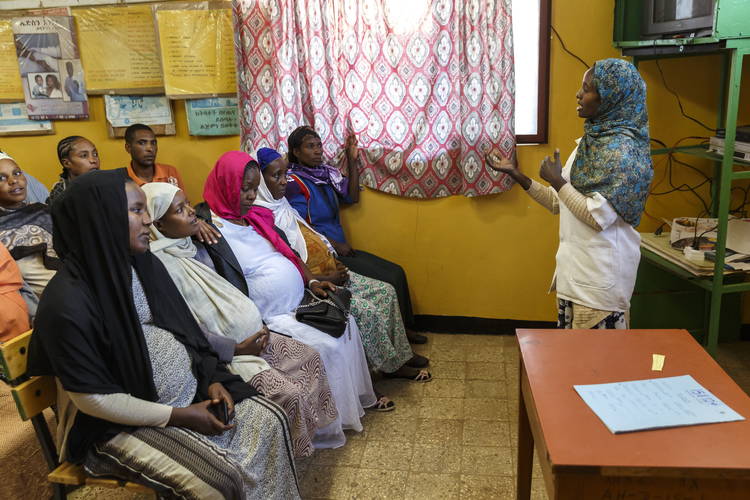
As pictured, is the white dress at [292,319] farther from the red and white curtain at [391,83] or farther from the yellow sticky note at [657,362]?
the yellow sticky note at [657,362]

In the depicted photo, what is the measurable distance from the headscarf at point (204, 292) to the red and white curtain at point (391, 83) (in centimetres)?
138

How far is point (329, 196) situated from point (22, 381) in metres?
2.03

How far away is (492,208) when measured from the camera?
12.0 feet

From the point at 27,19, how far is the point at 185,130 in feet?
3.63

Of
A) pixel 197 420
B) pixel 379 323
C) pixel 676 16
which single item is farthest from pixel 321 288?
pixel 676 16

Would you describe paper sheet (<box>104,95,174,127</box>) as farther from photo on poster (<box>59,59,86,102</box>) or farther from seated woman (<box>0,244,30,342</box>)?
seated woman (<box>0,244,30,342</box>)

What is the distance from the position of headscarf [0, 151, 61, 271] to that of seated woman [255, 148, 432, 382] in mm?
957

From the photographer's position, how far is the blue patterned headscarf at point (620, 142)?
222 centimetres

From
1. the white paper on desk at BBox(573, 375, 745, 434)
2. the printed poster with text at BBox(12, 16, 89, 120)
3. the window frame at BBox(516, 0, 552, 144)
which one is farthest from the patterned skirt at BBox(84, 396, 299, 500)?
the printed poster with text at BBox(12, 16, 89, 120)

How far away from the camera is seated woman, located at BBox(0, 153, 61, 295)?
8.87 ft

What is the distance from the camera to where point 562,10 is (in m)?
3.29

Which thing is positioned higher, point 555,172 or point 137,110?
point 137,110

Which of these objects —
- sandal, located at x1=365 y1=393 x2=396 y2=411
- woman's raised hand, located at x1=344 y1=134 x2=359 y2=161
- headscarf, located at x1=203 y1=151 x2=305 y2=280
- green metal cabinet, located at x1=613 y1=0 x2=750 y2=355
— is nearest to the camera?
green metal cabinet, located at x1=613 y1=0 x2=750 y2=355

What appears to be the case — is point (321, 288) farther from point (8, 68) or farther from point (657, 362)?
point (8, 68)
